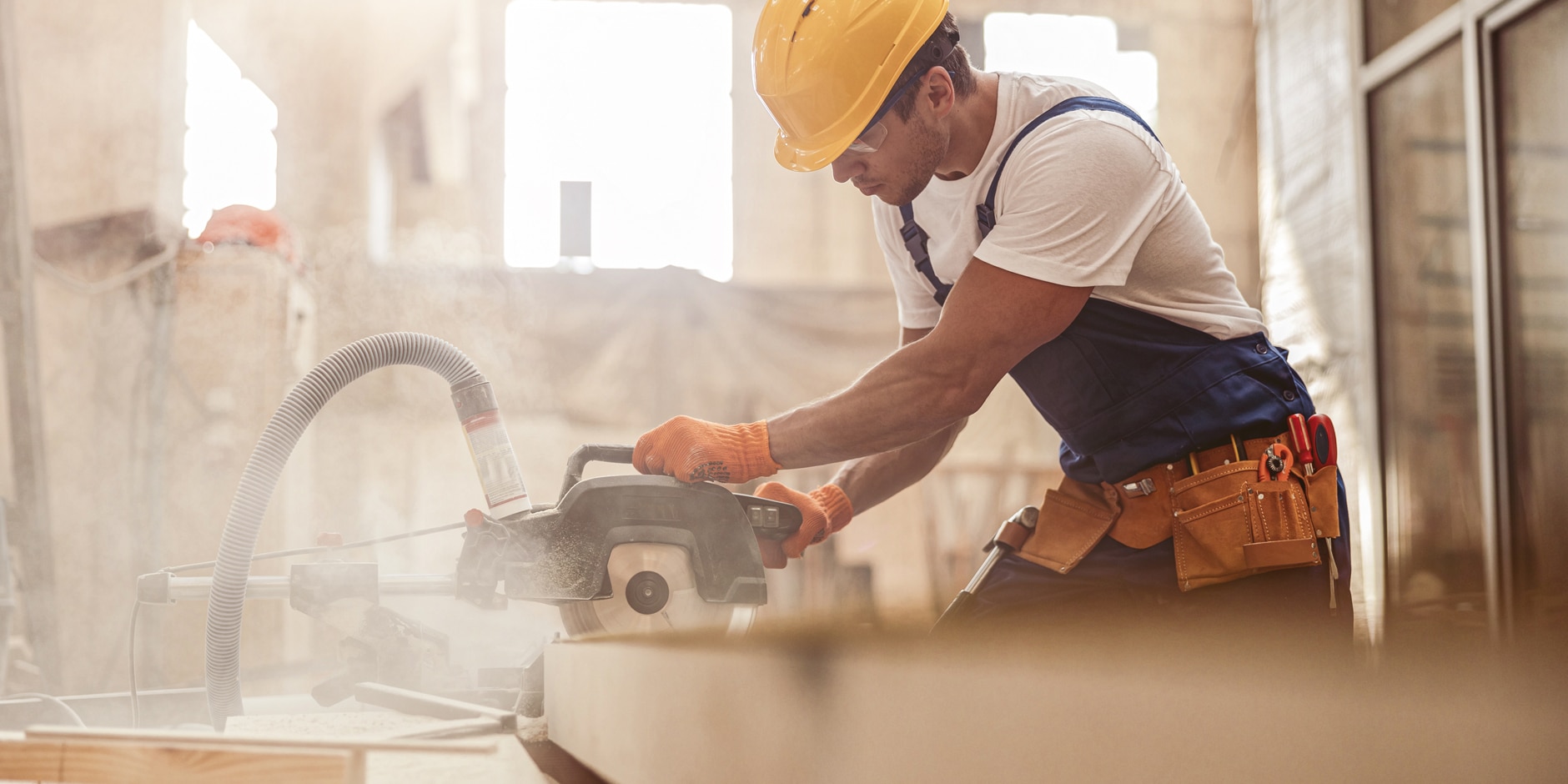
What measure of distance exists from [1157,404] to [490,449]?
33.8 inches

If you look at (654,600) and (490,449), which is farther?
(490,449)

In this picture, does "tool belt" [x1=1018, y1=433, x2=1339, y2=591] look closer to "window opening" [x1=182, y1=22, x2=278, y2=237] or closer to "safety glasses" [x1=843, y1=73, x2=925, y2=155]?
"safety glasses" [x1=843, y1=73, x2=925, y2=155]

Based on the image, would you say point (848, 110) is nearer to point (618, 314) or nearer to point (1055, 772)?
point (1055, 772)

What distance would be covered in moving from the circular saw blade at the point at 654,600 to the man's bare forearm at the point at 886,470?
1.24ft

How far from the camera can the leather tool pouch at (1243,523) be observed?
1083 mm

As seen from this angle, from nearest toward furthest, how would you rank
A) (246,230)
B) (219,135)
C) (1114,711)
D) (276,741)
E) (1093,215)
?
(1114,711) < (276,741) < (1093,215) < (246,230) < (219,135)

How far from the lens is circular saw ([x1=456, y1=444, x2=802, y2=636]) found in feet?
3.71

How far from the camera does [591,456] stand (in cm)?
127

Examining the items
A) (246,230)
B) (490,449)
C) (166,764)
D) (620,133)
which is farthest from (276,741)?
(620,133)

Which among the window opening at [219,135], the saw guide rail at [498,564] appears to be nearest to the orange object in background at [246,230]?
the window opening at [219,135]

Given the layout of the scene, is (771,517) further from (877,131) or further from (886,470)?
(877,131)

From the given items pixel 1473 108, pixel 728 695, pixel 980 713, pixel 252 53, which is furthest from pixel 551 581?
pixel 252 53

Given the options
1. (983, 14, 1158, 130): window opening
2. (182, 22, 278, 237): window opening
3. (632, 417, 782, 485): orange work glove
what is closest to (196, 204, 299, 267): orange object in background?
(182, 22, 278, 237): window opening

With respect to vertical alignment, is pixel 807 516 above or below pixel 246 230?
below
